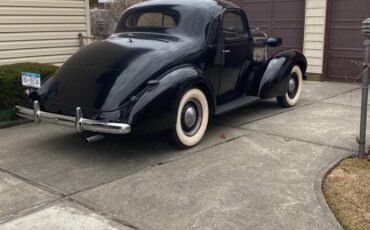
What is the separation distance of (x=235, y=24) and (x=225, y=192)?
3553mm

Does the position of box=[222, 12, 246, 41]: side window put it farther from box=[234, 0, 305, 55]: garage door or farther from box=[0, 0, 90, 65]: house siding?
box=[234, 0, 305, 55]: garage door

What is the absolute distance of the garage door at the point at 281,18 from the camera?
1111cm

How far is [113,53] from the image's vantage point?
5.51m

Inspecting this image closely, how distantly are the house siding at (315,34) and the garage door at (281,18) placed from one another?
271 millimetres

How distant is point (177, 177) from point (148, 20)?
9.93 ft

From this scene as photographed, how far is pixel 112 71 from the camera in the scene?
522cm

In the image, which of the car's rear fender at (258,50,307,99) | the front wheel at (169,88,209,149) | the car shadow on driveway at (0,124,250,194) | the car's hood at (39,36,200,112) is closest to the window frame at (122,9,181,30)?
the car's hood at (39,36,200,112)

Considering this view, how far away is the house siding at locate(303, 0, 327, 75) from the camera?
1049 cm

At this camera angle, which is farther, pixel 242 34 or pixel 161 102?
pixel 242 34

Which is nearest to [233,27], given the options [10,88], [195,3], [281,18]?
[195,3]

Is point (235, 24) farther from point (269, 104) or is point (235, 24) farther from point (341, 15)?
point (341, 15)

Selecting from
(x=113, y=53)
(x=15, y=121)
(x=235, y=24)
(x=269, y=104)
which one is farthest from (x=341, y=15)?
(x=15, y=121)

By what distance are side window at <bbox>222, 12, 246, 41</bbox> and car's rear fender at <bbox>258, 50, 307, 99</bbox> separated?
2.42ft

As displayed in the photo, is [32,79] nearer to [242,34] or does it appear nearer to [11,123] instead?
[11,123]
